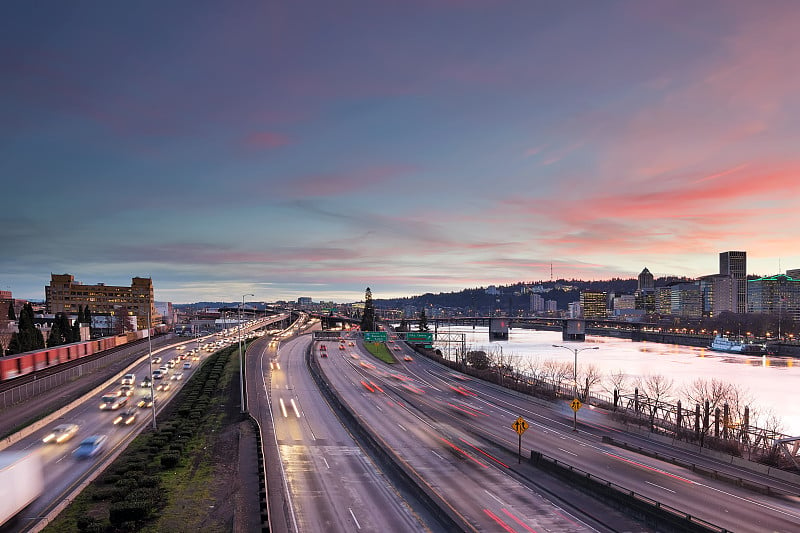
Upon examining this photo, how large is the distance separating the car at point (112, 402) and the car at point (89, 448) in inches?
702

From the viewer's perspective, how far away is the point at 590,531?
25000 mm

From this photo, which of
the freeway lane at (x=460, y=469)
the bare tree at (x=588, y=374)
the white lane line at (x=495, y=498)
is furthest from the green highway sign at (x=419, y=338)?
the white lane line at (x=495, y=498)

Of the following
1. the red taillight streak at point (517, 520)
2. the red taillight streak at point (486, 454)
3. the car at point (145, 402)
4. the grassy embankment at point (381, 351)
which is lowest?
the grassy embankment at point (381, 351)

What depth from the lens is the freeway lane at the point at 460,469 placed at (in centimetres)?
2625

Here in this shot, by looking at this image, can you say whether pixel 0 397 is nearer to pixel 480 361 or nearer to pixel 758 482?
pixel 758 482

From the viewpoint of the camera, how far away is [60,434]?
136 feet

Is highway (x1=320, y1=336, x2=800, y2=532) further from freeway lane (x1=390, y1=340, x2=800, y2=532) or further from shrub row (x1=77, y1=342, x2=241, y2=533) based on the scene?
shrub row (x1=77, y1=342, x2=241, y2=533)

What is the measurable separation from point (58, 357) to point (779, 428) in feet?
325

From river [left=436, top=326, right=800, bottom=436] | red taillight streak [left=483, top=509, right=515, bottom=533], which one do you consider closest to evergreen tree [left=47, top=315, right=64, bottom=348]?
river [left=436, top=326, right=800, bottom=436]

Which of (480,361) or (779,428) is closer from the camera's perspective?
(779,428)

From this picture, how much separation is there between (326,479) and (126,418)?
26.5 meters

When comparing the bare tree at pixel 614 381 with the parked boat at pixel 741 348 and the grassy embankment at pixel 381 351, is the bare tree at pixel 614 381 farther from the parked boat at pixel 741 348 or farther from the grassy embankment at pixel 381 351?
the parked boat at pixel 741 348

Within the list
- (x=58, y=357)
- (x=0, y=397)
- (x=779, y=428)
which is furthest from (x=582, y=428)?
(x=58, y=357)

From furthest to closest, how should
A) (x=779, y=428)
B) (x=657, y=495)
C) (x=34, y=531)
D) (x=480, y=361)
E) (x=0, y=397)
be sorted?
(x=480, y=361)
(x=779, y=428)
(x=0, y=397)
(x=657, y=495)
(x=34, y=531)
